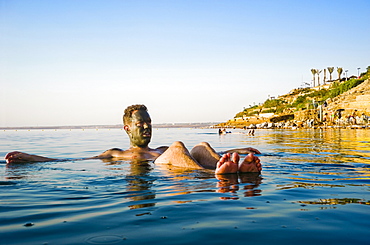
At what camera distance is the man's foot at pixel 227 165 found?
525 centimetres

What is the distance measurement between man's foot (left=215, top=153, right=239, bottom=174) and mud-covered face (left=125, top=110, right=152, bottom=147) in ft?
10.0

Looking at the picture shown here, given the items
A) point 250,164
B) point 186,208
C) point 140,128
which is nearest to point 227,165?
point 250,164

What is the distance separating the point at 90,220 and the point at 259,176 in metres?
3.47

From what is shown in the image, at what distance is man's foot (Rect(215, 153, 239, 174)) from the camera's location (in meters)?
5.25

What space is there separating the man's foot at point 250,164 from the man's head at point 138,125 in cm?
299

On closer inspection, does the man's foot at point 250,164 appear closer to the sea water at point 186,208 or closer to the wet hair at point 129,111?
the sea water at point 186,208

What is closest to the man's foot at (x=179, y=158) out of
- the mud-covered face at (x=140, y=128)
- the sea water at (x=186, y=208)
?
the sea water at (x=186, y=208)

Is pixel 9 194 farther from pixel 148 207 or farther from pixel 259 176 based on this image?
pixel 259 176

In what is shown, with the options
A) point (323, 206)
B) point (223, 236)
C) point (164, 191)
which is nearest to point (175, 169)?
point (164, 191)

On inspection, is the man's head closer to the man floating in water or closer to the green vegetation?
the man floating in water

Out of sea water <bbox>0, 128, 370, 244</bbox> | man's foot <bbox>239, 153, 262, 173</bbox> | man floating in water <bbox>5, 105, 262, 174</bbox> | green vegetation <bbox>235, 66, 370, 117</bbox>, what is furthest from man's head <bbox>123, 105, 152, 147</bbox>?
green vegetation <bbox>235, 66, 370, 117</bbox>

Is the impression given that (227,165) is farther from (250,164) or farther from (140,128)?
(140,128)

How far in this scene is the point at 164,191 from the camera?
4.52m

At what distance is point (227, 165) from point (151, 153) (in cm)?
299
